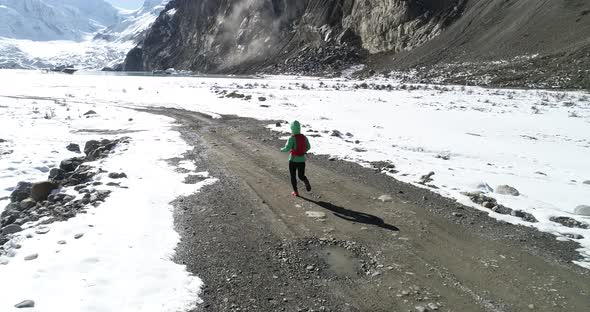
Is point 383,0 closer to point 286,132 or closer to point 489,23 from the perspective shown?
point 489,23

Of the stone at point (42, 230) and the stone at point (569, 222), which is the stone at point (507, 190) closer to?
the stone at point (569, 222)

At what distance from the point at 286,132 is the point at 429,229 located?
10.6 m

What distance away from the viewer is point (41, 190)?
9219 mm

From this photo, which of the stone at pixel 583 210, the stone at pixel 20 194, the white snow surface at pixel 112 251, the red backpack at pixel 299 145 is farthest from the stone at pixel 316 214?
the stone at pixel 20 194

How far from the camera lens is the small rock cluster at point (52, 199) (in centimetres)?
773

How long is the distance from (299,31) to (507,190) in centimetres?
9942

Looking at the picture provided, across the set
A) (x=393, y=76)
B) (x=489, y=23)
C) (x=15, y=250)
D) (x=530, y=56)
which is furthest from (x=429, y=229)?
(x=489, y=23)

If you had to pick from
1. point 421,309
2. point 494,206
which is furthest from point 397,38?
point 421,309

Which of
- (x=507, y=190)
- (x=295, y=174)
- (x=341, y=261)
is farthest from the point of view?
(x=507, y=190)

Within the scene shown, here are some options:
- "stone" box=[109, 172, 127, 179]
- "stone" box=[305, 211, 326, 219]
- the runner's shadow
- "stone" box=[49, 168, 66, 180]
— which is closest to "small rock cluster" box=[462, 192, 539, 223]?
the runner's shadow

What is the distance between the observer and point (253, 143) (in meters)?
15.0

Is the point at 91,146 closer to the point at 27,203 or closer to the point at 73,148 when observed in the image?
the point at 73,148

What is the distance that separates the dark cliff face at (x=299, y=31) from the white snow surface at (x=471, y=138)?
1988 inches

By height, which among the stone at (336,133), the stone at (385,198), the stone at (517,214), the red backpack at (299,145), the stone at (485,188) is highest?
the red backpack at (299,145)
